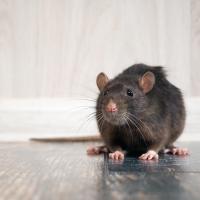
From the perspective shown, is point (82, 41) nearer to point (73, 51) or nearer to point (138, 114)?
point (73, 51)

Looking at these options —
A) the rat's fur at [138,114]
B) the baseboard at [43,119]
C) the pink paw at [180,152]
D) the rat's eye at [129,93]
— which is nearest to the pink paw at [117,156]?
the rat's fur at [138,114]

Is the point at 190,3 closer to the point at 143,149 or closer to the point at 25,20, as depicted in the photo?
the point at 25,20

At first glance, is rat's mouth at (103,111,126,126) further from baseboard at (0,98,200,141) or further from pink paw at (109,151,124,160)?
baseboard at (0,98,200,141)

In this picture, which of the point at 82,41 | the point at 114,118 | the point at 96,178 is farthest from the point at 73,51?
the point at 96,178

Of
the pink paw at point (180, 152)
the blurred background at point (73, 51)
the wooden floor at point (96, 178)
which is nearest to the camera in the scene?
the wooden floor at point (96, 178)

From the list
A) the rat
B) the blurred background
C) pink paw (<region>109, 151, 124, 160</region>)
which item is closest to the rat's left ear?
the rat

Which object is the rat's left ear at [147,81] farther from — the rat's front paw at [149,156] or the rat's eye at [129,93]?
the rat's front paw at [149,156]
